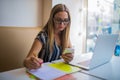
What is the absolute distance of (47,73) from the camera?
35.0 inches

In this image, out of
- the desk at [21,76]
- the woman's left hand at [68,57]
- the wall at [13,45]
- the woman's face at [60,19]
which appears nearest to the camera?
the desk at [21,76]

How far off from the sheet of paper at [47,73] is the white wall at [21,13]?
2.95 feet

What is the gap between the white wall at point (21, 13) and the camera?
5.26ft

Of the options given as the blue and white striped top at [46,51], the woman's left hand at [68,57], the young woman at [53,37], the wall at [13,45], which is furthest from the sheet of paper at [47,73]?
the wall at [13,45]

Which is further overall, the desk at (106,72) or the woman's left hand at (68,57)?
the woman's left hand at (68,57)

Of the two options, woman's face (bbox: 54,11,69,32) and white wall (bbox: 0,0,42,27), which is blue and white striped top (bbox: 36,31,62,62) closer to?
woman's face (bbox: 54,11,69,32)

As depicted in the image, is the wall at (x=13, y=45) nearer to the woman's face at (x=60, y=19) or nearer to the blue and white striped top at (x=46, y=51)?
the blue and white striped top at (x=46, y=51)

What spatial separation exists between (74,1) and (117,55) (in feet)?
3.95

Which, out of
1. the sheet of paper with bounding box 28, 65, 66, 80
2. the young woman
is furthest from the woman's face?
Answer: the sheet of paper with bounding box 28, 65, 66, 80

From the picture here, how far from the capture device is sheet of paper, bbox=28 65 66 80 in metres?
0.83

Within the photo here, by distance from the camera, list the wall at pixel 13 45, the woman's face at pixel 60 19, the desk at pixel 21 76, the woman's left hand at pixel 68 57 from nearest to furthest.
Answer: the desk at pixel 21 76
the woman's left hand at pixel 68 57
the woman's face at pixel 60 19
the wall at pixel 13 45

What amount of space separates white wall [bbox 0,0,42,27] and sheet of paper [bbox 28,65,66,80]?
90 cm

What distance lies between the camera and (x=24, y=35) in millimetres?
1702

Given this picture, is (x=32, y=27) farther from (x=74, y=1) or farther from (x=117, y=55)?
(x=117, y=55)
